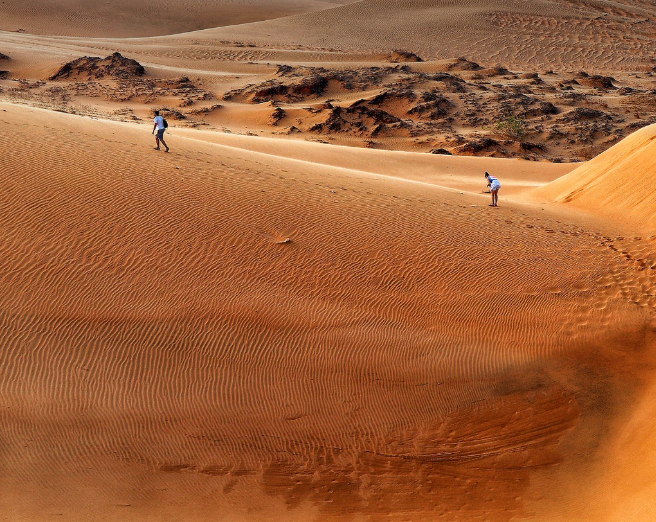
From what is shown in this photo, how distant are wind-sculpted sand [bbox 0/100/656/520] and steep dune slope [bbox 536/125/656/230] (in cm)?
190

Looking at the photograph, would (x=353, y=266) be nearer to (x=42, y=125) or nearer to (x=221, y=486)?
(x=221, y=486)

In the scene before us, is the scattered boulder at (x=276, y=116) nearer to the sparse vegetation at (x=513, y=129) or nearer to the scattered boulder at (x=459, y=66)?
the sparse vegetation at (x=513, y=129)

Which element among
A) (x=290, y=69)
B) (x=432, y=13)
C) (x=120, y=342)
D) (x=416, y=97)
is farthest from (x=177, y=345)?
(x=432, y=13)

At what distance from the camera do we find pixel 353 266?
407 inches

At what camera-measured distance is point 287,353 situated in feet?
28.0

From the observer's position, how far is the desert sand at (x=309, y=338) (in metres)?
7.21

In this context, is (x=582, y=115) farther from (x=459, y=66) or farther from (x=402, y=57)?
(x=402, y=57)

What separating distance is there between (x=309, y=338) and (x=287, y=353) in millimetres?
404

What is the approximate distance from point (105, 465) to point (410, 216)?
7.26 meters

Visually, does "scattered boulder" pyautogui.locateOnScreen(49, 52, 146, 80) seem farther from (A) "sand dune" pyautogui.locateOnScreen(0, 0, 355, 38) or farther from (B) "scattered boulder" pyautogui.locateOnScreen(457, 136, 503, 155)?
(A) "sand dune" pyautogui.locateOnScreen(0, 0, 355, 38)

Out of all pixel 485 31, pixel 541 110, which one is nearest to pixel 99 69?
pixel 541 110

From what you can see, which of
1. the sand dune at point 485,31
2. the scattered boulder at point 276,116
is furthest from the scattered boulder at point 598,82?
the scattered boulder at point 276,116

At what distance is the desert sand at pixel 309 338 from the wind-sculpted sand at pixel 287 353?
30 millimetres

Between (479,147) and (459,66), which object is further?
(459,66)
